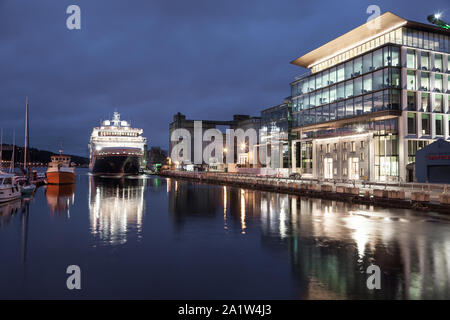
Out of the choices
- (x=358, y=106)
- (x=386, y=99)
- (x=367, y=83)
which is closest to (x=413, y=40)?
(x=367, y=83)

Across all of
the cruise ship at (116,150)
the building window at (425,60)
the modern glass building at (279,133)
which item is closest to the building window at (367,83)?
the building window at (425,60)

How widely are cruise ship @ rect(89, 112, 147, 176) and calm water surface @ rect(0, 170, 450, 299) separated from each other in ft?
231

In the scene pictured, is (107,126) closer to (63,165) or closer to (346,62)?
(63,165)

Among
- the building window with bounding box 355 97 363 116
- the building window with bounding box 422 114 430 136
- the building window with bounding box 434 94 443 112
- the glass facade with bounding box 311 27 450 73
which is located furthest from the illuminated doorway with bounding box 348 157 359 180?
the glass facade with bounding box 311 27 450 73

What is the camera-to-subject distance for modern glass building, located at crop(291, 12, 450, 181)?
54.4 metres

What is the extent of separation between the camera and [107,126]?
103750mm

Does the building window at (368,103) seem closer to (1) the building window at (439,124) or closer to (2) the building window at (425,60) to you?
(2) the building window at (425,60)

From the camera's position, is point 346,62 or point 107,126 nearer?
point 346,62

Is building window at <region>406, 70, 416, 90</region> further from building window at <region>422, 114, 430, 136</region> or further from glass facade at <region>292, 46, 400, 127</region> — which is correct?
building window at <region>422, 114, 430, 136</region>

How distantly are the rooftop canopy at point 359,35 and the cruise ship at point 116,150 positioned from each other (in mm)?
49410

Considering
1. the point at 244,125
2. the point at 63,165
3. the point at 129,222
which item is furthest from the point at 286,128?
the point at 129,222

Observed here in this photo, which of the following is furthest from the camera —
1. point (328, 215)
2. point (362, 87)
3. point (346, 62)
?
point (346, 62)

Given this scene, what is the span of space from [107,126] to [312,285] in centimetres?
10317

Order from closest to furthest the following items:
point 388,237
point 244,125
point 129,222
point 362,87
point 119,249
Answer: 1. point 119,249
2. point 388,237
3. point 129,222
4. point 362,87
5. point 244,125
